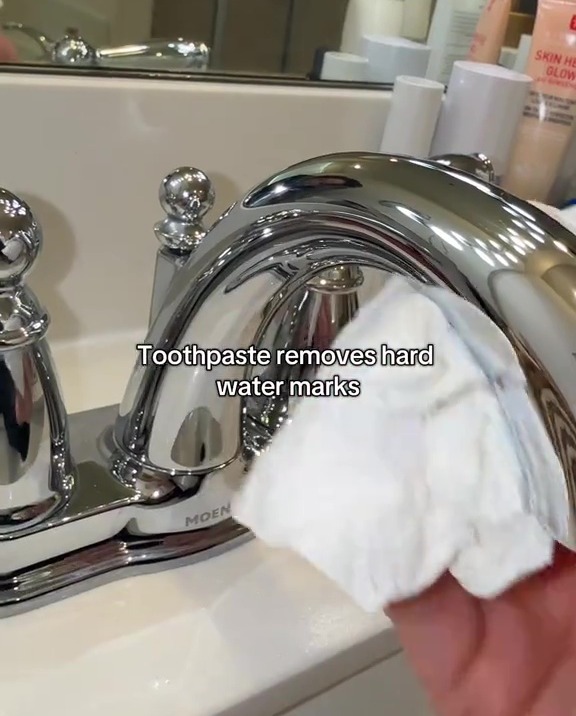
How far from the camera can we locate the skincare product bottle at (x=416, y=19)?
1.76 ft

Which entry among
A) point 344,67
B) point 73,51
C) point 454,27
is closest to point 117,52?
point 73,51

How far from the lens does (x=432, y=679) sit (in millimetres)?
292

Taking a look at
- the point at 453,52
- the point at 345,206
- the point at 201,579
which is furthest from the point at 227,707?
the point at 453,52

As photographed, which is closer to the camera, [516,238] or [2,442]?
[516,238]

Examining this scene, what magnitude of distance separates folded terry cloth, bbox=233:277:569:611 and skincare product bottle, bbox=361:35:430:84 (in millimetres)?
242

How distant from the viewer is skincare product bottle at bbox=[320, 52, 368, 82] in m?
0.48

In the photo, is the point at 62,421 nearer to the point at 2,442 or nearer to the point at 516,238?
the point at 2,442

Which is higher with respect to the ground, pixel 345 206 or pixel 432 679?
pixel 345 206

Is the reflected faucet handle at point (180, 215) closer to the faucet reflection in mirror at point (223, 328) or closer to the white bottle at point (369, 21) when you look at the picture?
the faucet reflection in mirror at point (223, 328)

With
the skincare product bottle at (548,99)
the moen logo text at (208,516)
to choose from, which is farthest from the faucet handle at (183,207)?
the skincare product bottle at (548,99)

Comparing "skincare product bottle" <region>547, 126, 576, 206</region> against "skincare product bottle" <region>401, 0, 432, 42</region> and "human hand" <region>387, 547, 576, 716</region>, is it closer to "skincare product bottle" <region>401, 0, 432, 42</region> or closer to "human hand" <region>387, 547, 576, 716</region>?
"skincare product bottle" <region>401, 0, 432, 42</region>

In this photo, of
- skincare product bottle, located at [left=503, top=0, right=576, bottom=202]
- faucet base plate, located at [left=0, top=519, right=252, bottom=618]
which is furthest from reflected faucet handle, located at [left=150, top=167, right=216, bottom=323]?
skincare product bottle, located at [left=503, top=0, right=576, bottom=202]

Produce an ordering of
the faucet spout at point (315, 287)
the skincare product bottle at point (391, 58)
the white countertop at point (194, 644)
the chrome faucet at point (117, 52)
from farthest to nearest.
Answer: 1. the skincare product bottle at point (391, 58)
2. the chrome faucet at point (117, 52)
3. the white countertop at point (194, 644)
4. the faucet spout at point (315, 287)

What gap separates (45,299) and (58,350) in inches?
1.2
